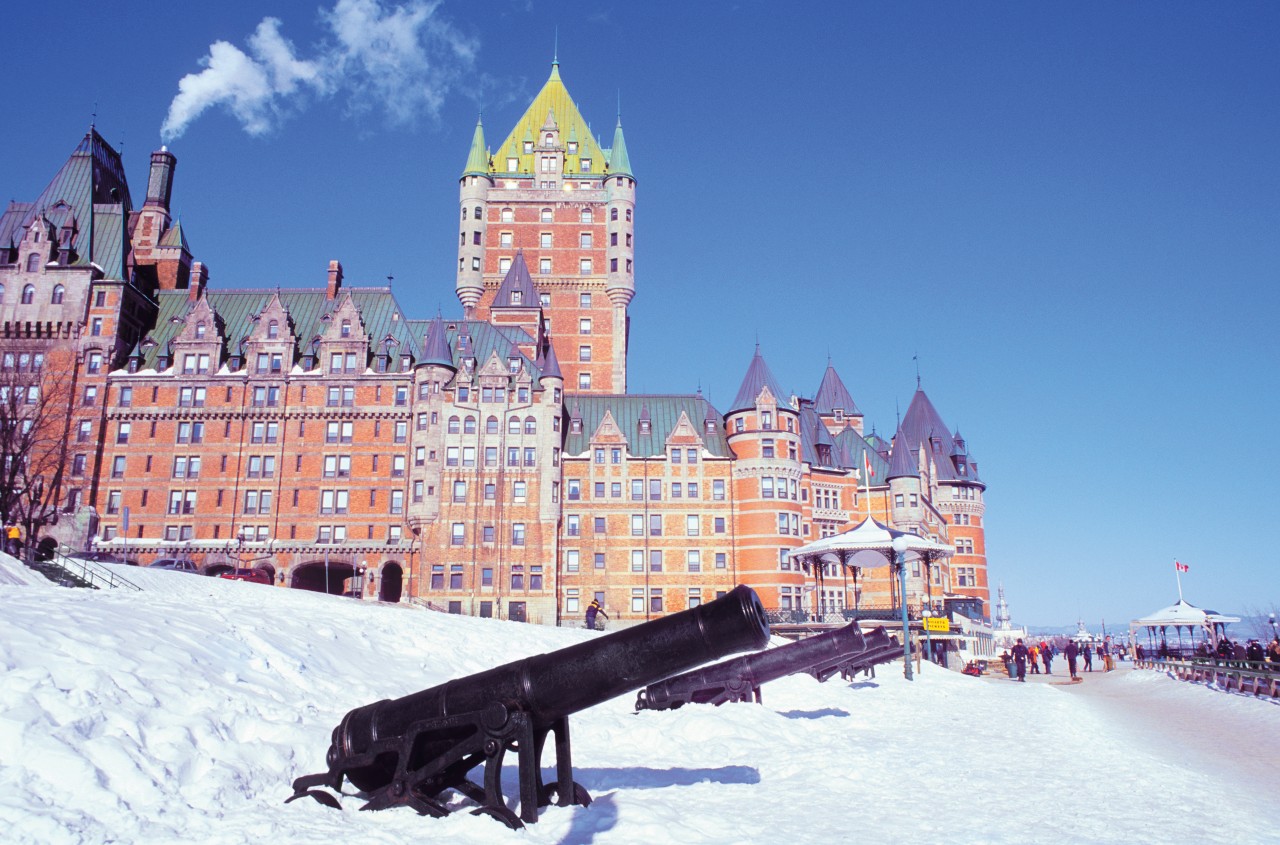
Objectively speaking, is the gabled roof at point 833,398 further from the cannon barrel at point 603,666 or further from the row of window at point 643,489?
the cannon barrel at point 603,666

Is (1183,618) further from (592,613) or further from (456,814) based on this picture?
(456,814)

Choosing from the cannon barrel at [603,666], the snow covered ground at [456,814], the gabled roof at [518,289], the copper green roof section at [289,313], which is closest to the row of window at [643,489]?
the copper green roof section at [289,313]

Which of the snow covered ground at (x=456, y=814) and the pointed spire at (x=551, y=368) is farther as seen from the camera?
the pointed spire at (x=551, y=368)

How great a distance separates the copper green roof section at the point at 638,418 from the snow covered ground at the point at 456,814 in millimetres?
42067

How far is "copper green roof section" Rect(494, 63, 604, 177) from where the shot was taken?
82.0 metres

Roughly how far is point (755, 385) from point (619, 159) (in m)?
27.9

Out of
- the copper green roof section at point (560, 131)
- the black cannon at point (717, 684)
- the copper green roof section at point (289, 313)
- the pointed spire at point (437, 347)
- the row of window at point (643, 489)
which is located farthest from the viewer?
the copper green roof section at point (560, 131)

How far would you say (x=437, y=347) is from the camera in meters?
58.8

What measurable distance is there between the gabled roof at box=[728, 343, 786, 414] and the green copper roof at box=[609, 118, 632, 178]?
78.4ft

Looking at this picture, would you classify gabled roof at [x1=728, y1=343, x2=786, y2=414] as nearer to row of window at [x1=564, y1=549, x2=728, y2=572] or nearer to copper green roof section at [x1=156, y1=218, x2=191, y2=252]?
row of window at [x1=564, y1=549, x2=728, y2=572]

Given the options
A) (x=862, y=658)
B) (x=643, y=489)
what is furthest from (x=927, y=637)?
(x=862, y=658)

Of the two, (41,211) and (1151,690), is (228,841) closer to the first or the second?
(1151,690)

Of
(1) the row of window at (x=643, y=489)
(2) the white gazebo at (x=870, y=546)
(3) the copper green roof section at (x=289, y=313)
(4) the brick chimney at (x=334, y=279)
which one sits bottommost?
(2) the white gazebo at (x=870, y=546)

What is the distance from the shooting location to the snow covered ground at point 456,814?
831cm
